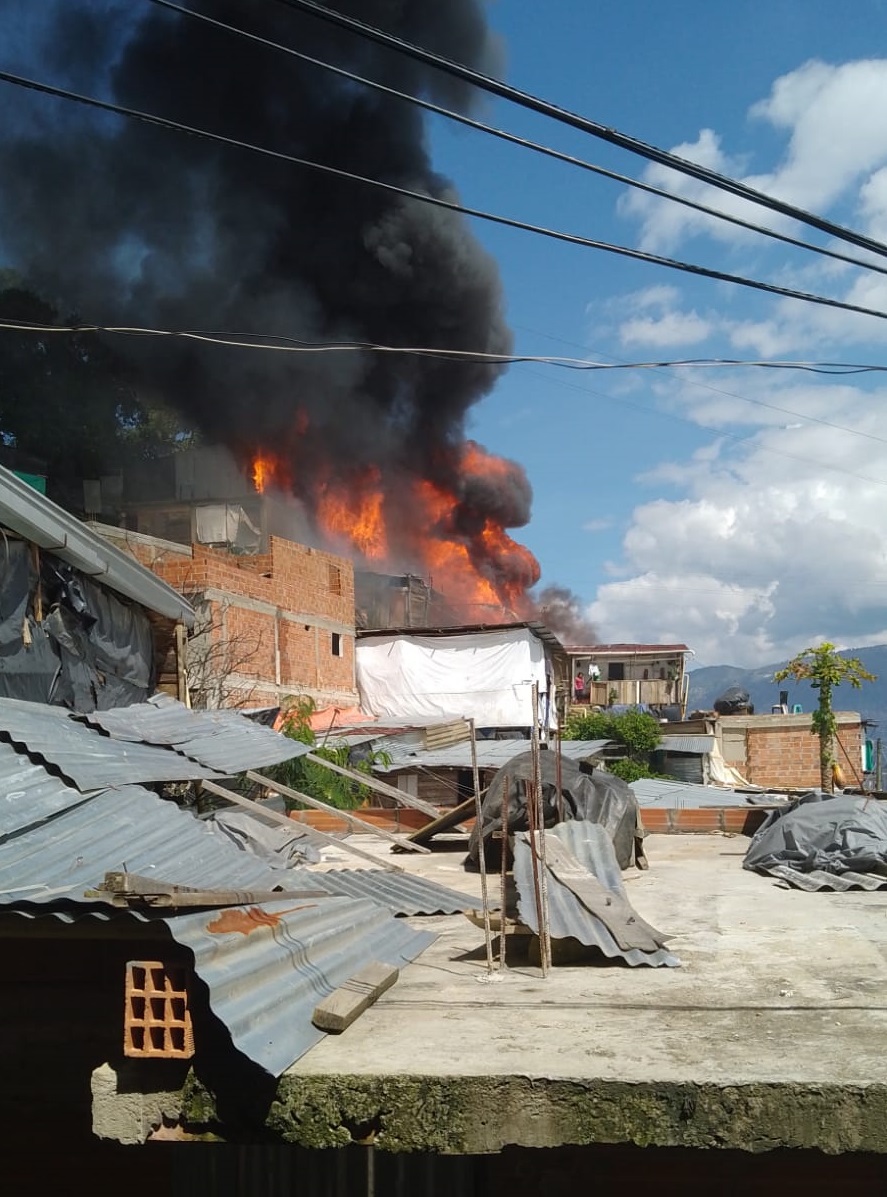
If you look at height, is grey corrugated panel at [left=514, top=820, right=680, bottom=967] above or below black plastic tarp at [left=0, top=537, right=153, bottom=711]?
below

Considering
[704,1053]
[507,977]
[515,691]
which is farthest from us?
[515,691]

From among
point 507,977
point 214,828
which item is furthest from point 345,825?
point 507,977

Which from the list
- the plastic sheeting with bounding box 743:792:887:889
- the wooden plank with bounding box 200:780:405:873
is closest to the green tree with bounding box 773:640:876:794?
the plastic sheeting with bounding box 743:792:887:889

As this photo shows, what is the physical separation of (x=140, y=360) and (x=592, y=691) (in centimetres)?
2370

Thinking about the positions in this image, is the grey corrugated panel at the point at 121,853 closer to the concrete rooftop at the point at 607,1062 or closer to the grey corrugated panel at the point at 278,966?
the grey corrugated panel at the point at 278,966

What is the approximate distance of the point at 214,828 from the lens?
8656 mm

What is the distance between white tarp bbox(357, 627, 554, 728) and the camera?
99.5 ft

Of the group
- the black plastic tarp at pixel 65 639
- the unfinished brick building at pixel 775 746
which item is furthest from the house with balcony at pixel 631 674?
the black plastic tarp at pixel 65 639

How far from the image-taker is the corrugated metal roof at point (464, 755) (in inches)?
808

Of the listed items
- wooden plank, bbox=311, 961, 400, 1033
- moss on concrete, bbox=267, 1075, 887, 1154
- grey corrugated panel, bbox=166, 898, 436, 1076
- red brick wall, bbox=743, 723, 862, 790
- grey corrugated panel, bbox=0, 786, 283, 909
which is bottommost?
red brick wall, bbox=743, 723, 862, 790

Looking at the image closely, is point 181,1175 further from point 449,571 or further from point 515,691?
point 449,571

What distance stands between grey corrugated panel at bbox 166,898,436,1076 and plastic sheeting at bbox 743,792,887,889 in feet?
15.3

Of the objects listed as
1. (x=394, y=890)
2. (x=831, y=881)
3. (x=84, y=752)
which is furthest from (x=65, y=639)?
(x=831, y=881)

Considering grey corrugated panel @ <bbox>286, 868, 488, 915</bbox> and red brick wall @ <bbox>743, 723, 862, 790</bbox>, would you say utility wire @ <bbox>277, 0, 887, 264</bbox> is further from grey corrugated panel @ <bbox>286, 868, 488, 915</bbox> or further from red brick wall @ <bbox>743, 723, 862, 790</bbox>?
red brick wall @ <bbox>743, 723, 862, 790</bbox>
